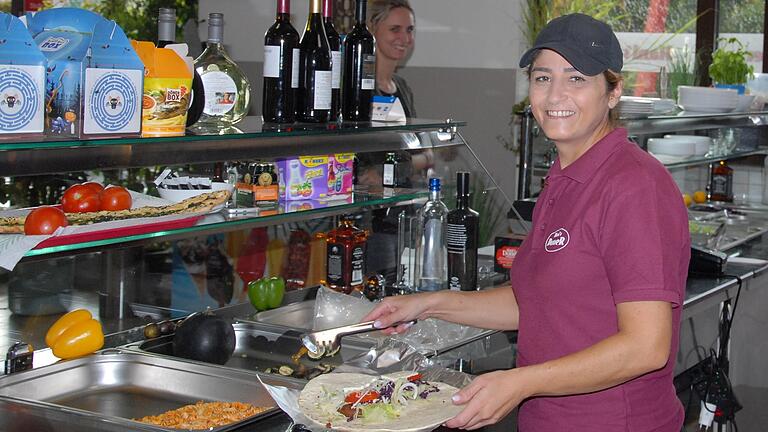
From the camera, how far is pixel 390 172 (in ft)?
9.29

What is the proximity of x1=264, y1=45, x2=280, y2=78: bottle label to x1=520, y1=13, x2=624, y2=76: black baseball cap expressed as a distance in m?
0.77

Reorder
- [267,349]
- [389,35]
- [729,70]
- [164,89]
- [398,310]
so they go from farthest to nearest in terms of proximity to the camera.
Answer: [729,70], [389,35], [267,349], [398,310], [164,89]

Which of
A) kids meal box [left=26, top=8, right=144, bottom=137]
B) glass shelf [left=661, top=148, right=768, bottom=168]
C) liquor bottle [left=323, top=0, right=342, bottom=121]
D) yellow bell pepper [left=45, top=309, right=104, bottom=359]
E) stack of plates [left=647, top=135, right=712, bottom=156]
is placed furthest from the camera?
stack of plates [left=647, top=135, right=712, bottom=156]

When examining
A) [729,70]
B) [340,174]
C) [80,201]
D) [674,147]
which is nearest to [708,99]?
[674,147]

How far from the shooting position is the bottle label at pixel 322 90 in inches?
96.4

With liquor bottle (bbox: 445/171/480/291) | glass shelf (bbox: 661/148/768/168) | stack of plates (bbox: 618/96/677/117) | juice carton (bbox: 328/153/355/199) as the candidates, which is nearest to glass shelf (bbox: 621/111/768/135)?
stack of plates (bbox: 618/96/677/117)

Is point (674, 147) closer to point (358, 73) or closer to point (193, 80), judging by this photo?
point (358, 73)

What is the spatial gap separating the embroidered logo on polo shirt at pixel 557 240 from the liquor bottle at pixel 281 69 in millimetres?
816

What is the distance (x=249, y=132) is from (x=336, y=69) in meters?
0.47

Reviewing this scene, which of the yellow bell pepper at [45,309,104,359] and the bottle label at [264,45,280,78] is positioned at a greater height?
the bottle label at [264,45,280,78]

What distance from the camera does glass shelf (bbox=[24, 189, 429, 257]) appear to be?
192 centimetres

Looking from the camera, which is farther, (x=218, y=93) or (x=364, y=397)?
(x=218, y=93)

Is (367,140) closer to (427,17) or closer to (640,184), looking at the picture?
(640,184)

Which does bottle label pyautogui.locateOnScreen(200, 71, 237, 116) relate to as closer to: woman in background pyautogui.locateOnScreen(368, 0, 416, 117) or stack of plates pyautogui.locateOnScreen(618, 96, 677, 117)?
stack of plates pyautogui.locateOnScreen(618, 96, 677, 117)
